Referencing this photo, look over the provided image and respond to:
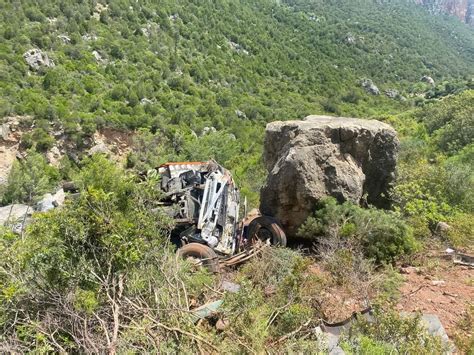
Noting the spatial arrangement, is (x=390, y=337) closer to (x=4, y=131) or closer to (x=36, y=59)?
(x=4, y=131)

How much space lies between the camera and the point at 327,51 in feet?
206

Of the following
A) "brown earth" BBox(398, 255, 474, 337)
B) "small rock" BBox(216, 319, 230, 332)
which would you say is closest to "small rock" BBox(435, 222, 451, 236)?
"brown earth" BBox(398, 255, 474, 337)

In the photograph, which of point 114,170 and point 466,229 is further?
point 466,229

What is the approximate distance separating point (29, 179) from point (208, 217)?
47.5 ft

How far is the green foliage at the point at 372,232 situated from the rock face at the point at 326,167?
0.69 metres

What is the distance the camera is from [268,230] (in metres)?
8.35

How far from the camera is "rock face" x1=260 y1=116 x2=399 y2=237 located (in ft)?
27.7

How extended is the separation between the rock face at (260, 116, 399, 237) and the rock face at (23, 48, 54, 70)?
2499 centimetres

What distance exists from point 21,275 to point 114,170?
2128 millimetres

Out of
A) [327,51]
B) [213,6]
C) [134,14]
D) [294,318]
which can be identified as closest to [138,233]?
[294,318]

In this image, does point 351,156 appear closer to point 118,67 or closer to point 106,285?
point 106,285

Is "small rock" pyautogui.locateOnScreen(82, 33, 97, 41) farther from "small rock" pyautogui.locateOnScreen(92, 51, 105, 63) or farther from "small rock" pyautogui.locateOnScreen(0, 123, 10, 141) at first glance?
"small rock" pyautogui.locateOnScreen(0, 123, 10, 141)

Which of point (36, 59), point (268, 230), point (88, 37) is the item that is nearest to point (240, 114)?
point (88, 37)

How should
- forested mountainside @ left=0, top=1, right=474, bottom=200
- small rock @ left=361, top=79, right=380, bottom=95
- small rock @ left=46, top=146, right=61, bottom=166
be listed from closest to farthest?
small rock @ left=46, top=146, right=61, bottom=166, forested mountainside @ left=0, top=1, right=474, bottom=200, small rock @ left=361, top=79, right=380, bottom=95
